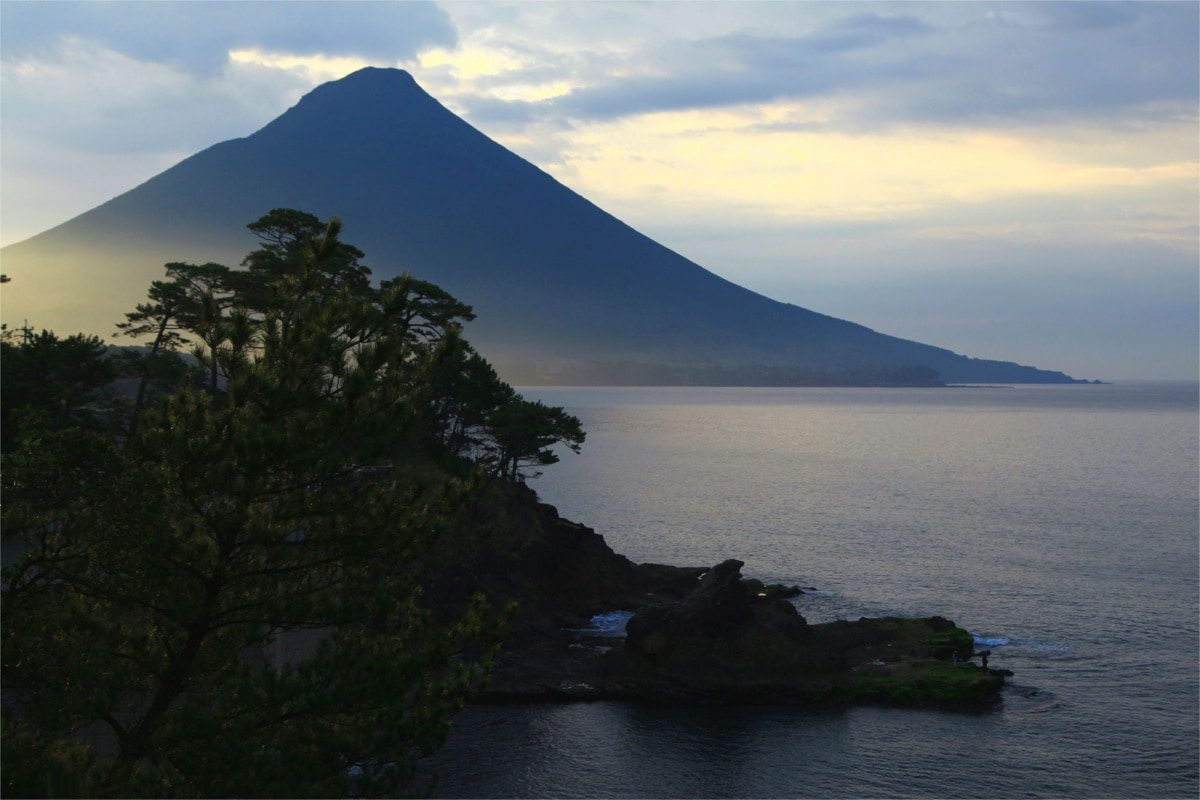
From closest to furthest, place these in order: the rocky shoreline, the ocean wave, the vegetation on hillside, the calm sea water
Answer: the vegetation on hillside → the calm sea water → the rocky shoreline → the ocean wave

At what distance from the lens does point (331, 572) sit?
35.9 ft

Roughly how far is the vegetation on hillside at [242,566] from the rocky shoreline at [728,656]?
2044cm

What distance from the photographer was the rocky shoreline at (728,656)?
30656 mm

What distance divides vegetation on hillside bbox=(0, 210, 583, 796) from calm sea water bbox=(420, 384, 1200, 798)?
14877mm

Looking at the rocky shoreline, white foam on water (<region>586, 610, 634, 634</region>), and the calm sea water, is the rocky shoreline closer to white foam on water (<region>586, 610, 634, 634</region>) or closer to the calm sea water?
white foam on water (<region>586, 610, 634, 634</region>)

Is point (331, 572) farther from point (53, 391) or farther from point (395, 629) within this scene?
point (53, 391)

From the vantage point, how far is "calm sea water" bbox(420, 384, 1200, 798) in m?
24.9

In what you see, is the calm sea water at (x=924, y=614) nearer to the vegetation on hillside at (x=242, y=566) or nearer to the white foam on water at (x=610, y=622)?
the white foam on water at (x=610, y=622)

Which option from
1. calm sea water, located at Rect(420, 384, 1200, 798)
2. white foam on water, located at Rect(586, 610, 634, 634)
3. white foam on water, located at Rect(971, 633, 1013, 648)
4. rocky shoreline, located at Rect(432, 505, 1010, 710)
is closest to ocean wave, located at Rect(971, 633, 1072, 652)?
white foam on water, located at Rect(971, 633, 1013, 648)

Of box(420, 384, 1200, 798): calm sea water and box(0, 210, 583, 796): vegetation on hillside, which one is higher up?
box(0, 210, 583, 796): vegetation on hillside

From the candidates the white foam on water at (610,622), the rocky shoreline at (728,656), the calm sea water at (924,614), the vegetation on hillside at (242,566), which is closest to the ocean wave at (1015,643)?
the calm sea water at (924,614)

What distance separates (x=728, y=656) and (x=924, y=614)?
11.8 metres

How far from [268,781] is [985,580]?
1719 inches

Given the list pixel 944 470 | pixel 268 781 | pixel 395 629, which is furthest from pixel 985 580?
pixel 944 470
